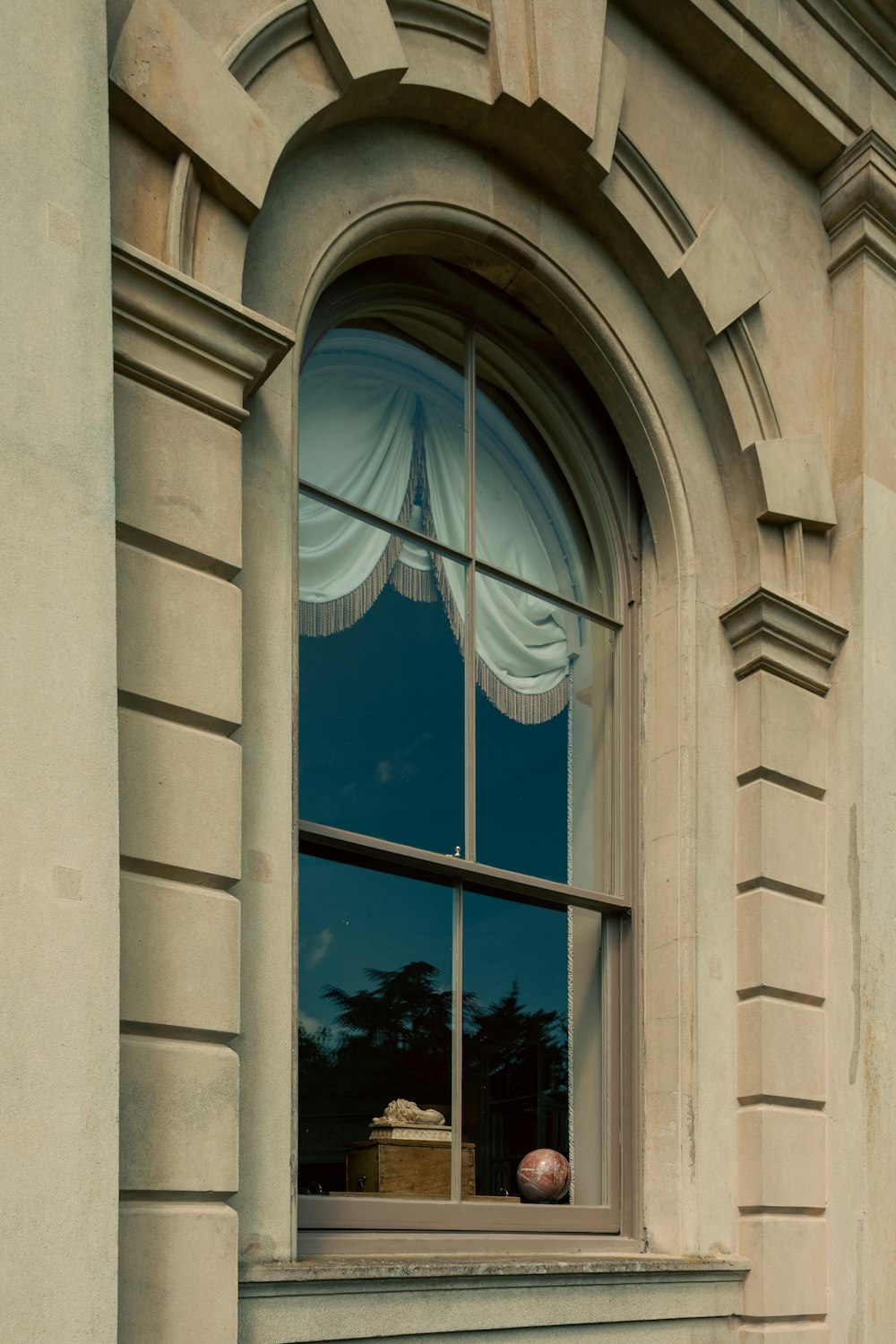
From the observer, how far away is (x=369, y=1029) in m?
6.20

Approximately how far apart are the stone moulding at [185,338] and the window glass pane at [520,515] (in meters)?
2.27

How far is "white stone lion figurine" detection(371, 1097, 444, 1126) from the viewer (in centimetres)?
615

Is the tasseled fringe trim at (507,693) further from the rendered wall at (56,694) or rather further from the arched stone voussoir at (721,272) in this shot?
the rendered wall at (56,694)

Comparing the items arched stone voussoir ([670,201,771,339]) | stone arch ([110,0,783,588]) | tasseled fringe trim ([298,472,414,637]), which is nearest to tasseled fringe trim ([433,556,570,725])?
tasseled fringe trim ([298,472,414,637])

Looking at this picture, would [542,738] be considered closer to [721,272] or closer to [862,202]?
[721,272]

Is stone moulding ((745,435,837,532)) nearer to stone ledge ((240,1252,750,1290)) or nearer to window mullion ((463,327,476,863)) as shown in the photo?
window mullion ((463,327,476,863))

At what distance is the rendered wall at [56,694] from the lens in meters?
3.97

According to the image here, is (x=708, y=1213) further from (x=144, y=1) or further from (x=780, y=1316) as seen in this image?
(x=144, y=1)

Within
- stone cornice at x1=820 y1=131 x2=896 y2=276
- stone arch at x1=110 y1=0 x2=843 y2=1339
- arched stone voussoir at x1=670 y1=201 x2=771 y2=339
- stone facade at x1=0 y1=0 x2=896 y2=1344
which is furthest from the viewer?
stone cornice at x1=820 y1=131 x2=896 y2=276

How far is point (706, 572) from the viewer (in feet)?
25.3

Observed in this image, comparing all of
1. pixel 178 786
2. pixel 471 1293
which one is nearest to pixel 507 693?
pixel 178 786

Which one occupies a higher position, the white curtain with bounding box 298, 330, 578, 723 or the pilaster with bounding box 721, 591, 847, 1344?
the white curtain with bounding box 298, 330, 578, 723

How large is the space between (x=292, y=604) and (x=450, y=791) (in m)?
1.51

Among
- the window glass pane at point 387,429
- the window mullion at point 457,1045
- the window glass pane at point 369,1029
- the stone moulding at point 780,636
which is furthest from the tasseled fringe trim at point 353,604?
the stone moulding at point 780,636
